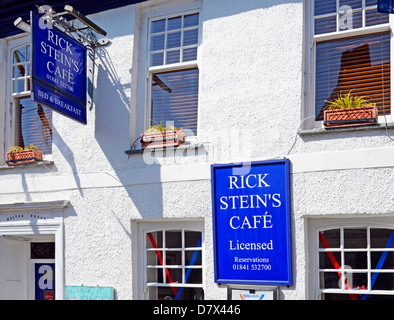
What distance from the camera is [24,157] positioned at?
9148 millimetres

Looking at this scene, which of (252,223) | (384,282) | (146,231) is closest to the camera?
(384,282)

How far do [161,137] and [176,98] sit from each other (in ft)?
2.30

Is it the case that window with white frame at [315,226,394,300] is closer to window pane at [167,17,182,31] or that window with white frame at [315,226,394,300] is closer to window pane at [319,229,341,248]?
window pane at [319,229,341,248]

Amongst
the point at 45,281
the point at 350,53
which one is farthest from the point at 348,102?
the point at 45,281

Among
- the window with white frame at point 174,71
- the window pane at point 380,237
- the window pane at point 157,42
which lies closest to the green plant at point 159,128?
the window with white frame at point 174,71

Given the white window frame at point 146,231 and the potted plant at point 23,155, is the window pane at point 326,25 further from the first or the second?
the potted plant at point 23,155

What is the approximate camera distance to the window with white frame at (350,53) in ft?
23.4

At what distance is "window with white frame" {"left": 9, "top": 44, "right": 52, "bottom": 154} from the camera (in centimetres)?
946

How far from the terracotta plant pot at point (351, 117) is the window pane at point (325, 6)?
56.3 inches

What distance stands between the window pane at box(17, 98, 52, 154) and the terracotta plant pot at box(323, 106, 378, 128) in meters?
4.75

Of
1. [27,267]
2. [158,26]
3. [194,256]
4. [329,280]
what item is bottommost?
[27,267]

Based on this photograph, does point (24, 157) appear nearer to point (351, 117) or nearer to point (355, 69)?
point (351, 117)

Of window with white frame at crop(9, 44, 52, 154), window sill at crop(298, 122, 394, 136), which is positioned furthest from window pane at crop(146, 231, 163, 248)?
window sill at crop(298, 122, 394, 136)
